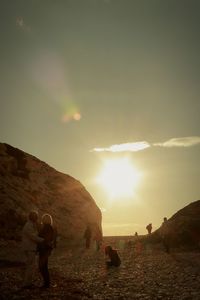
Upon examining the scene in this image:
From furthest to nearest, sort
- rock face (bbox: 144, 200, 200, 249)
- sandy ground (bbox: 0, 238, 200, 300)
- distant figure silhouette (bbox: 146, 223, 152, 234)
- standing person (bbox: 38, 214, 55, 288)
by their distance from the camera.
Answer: distant figure silhouette (bbox: 146, 223, 152, 234)
rock face (bbox: 144, 200, 200, 249)
standing person (bbox: 38, 214, 55, 288)
sandy ground (bbox: 0, 238, 200, 300)

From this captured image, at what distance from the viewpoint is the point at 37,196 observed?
5369cm

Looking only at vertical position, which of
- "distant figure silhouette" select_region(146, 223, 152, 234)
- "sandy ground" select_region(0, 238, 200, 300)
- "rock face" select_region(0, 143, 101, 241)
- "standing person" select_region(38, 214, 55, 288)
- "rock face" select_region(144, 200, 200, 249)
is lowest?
"sandy ground" select_region(0, 238, 200, 300)

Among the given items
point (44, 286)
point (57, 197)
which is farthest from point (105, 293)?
point (57, 197)

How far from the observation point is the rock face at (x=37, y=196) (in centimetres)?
4256

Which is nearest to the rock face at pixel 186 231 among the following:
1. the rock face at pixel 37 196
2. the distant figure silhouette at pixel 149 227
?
the distant figure silhouette at pixel 149 227

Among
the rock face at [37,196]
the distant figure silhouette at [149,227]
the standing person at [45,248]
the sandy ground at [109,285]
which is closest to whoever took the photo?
the sandy ground at [109,285]

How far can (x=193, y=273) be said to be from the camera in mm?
18844

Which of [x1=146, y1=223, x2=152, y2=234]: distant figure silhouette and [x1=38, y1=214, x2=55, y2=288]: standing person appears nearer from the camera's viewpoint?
[x1=38, y1=214, x2=55, y2=288]: standing person

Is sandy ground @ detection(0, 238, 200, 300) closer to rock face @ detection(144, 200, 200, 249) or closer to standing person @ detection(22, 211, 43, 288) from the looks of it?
standing person @ detection(22, 211, 43, 288)

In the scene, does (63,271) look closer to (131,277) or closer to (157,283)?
(131,277)

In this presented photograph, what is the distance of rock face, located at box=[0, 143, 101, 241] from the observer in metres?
42.6

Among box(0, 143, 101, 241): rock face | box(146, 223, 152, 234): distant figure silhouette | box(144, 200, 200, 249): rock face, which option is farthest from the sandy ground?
box(146, 223, 152, 234): distant figure silhouette

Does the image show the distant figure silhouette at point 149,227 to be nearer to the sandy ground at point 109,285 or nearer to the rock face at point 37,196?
the rock face at point 37,196

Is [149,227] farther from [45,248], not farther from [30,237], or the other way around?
[30,237]
